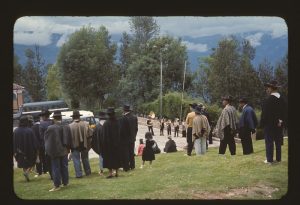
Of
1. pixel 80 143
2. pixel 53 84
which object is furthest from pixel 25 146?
pixel 53 84

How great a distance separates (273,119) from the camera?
26.6ft

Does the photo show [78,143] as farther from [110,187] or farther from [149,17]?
[149,17]

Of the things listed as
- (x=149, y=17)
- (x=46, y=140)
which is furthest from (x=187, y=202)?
(x=46, y=140)

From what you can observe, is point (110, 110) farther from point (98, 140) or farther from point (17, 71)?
point (17, 71)

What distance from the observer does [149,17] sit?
22.2ft

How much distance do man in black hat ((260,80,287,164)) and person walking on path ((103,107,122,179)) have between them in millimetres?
2588

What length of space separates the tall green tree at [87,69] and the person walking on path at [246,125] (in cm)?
204

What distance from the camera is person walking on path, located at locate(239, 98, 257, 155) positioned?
26.4 ft

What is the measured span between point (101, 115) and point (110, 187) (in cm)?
151

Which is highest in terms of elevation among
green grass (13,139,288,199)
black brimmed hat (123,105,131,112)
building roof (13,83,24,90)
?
building roof (13,83,24,90)

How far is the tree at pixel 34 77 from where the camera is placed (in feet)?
23.8

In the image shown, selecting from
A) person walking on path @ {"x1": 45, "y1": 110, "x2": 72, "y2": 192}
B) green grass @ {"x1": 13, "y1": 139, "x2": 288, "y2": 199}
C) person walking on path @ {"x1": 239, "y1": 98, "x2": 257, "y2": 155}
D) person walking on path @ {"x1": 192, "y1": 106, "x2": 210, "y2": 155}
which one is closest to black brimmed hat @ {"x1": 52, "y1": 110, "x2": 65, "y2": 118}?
person walking on path @ {"x1": 45, "y1": 110, "x2": 72, "y2": 192}

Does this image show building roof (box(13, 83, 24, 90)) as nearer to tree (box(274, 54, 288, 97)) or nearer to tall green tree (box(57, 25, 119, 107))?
tall green tree (box(57, 25, 119, 107))

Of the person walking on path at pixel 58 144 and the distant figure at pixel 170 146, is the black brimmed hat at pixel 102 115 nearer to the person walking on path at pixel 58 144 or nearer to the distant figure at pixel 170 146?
the person walking on path at pixel 58 144
